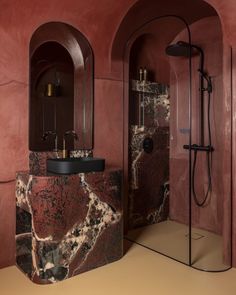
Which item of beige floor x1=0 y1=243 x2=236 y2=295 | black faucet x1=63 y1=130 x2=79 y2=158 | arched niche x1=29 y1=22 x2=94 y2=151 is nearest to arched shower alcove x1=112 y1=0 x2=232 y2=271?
beige floor x1=0 y1=243 x2=236 y2=295

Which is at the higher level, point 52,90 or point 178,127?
point 52,90

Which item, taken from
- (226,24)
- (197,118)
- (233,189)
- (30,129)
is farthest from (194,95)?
(30,129)

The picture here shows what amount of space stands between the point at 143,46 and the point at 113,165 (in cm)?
151

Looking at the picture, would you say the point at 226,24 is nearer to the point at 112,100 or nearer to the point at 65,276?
the point at 112,100

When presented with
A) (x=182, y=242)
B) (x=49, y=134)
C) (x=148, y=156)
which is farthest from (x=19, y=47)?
(x=182, y=242)

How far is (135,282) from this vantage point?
2.08m

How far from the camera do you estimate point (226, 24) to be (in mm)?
2197

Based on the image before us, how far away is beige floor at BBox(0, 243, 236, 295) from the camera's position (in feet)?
6.44

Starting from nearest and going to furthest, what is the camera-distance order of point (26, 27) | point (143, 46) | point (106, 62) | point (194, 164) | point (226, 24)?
point (226, 24) < point (26, 27) < point (106, 62) < point (194, 164) < point (143, 46)

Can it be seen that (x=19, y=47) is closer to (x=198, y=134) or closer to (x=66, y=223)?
(x=66, y=223)

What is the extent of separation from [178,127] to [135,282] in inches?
72.7

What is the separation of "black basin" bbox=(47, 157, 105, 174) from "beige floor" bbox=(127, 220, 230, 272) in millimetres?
1054

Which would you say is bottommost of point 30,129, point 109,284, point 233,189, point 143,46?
point 109,284

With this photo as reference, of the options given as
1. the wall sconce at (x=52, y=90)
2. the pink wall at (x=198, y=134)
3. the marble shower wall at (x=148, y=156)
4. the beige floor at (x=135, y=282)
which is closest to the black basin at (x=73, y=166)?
the wall sconce at (x=52, y=90)
